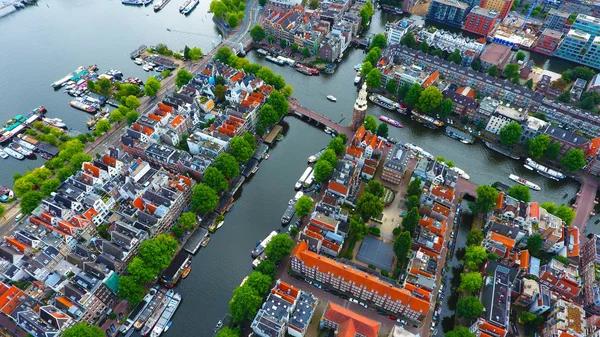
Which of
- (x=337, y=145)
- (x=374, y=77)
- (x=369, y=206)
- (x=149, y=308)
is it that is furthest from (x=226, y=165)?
(x=374, y=77)

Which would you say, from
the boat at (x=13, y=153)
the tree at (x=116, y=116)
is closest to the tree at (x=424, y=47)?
the tree at (x=116, y=116)

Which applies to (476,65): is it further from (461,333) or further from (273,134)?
(461,333)

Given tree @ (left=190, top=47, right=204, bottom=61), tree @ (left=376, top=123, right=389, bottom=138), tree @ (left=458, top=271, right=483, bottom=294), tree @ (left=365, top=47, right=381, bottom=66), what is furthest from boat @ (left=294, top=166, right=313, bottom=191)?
tree @ (left=190, top=47, right=204, bottom=61)

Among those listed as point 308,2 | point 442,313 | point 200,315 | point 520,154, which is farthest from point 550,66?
point 200,315

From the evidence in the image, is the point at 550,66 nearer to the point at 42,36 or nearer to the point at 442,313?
the point at 442,313

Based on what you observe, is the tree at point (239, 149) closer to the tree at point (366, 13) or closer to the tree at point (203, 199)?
the tree at point (203, 199)

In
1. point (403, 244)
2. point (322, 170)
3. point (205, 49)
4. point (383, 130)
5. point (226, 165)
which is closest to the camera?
point (403, 244)
